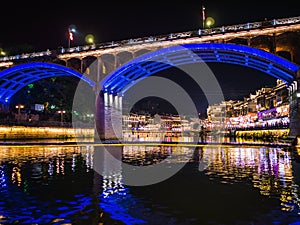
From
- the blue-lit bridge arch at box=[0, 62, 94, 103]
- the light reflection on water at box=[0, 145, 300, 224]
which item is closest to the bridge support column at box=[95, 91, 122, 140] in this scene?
the blue-lit bridge arch at box=[0, 62, 94, 103]

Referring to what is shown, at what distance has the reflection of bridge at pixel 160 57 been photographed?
121ft

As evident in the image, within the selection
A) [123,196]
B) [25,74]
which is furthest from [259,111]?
[123,196]

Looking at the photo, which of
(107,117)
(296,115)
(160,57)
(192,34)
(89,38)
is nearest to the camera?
(296,115)

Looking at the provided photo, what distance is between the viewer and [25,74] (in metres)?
61.2

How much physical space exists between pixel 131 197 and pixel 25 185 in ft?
13.8

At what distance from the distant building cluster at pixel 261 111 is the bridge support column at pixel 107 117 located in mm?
30529

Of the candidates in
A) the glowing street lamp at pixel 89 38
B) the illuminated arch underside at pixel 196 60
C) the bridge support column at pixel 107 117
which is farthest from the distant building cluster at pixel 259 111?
the glowing street lamp at pixel 89 38

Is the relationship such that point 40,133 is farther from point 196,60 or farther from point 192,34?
point 192,34

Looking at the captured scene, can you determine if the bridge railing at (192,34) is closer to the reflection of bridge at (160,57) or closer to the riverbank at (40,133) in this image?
the reflection of bridge at (160,57)

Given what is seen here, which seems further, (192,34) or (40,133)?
(40,133)

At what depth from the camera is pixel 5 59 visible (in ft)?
187

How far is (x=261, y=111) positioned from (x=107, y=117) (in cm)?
6745

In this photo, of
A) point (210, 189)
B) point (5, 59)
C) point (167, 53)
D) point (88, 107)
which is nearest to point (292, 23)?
point (167, 53)

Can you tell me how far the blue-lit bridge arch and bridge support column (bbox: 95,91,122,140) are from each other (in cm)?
391
